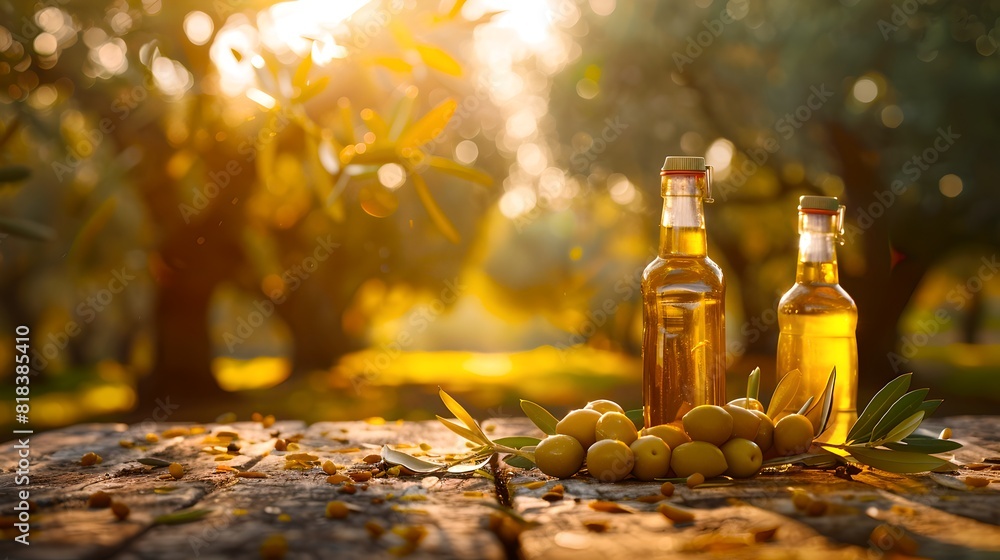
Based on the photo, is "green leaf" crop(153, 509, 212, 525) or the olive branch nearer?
"green leaf" crop(153, 509, 212, 525)

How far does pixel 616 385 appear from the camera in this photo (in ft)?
57.2

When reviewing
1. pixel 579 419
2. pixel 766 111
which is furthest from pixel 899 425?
pixel 766 111

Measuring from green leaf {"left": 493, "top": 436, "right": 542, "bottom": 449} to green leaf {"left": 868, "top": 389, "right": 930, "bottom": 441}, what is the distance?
0.77 metres

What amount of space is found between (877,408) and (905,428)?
0.32 feet

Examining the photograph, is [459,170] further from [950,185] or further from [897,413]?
[950,185]

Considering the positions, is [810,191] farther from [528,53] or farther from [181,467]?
[181,467]

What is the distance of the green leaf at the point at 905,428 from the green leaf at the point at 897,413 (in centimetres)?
1

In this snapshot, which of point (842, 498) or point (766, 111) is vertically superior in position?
point (766, 111)

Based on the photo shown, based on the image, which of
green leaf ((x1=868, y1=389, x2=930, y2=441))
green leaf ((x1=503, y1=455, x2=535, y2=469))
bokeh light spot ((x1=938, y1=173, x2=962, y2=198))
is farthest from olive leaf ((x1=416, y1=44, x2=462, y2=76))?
bokeh light spot ((x1=938, y1=173, x2=962, y2=198))

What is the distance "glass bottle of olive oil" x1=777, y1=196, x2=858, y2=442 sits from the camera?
1.95 metres

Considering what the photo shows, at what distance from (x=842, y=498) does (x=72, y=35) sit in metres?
6.32

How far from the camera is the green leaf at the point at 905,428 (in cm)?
176

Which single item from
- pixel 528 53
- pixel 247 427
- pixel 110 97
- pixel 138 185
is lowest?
pixel 247 427

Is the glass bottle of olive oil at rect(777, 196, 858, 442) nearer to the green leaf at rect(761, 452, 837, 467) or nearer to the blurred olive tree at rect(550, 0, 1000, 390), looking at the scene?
the green leaf at rect(761, 452, 837, 467)
